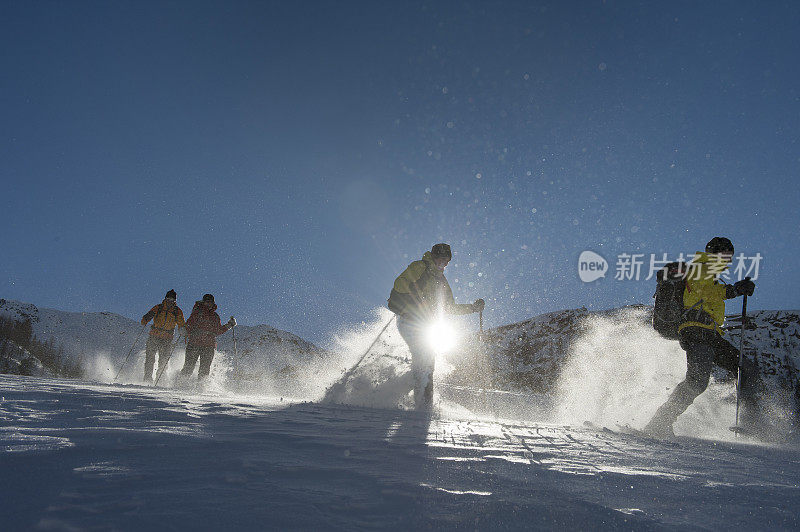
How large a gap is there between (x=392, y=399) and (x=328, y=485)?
14.2 ft

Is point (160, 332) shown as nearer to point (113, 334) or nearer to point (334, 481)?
point (334, 481)

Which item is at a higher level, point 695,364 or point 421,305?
point 421,305

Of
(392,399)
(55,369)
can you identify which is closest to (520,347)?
(55,369)

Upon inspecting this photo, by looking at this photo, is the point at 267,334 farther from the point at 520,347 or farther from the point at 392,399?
the point at 392,399

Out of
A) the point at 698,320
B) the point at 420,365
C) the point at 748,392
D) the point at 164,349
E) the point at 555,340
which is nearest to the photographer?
the point at 698,320

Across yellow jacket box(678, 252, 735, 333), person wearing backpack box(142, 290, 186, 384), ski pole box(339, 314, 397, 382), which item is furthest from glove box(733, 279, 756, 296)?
person wearing backpack box(142, 290, 186, 384)

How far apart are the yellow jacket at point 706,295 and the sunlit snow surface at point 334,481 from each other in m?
2.37

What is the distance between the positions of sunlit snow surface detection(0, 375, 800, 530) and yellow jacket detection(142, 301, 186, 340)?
7720 mm

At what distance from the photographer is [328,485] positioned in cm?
136

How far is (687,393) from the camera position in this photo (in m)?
4.48

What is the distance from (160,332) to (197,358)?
3.94 ft

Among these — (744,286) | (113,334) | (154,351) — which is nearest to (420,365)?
(744,286)

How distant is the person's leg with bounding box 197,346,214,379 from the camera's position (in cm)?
916

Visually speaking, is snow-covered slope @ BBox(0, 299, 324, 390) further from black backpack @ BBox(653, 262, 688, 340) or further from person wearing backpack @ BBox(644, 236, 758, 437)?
person wearing backpack @ BBox(644, 236, 758, 437)
